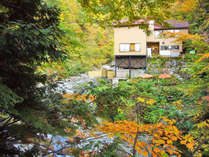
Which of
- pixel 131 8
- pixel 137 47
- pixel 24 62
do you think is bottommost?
pixel 24 62

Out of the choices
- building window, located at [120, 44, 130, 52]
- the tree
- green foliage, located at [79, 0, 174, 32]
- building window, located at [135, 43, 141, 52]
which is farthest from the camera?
building window, located at [120, 44, 130, 52]

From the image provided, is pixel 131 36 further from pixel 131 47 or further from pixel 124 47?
pixel 124 47

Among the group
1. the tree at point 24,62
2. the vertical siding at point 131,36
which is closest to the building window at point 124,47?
the vertical siding at point 131,36

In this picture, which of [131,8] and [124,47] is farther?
[124,47]

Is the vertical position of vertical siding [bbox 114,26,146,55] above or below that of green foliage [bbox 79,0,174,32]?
above

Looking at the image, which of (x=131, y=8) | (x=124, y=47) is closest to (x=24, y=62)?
(x=131, y=8)

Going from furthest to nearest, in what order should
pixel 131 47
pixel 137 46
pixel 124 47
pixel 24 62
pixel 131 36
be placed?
pixel 124 47
pixel 131 47
pixel 137 46
pixel 131 36
pixel 24 62

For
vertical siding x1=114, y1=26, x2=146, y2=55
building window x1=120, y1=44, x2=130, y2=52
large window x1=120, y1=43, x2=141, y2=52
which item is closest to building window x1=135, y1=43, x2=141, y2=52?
large window x1=120, y1=43, x2=141, y2=52

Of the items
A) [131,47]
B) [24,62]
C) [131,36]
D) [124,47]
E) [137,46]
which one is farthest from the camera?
[124,47]

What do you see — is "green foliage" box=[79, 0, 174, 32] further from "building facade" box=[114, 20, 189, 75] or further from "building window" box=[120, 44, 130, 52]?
"building window" box=[120, 44, 130, 52]

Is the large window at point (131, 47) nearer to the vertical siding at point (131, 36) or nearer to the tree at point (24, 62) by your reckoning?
the vertical siding at point (131, 36)

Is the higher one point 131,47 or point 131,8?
point 131,47

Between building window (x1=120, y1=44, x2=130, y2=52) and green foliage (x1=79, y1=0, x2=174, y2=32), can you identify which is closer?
green foliage (x1=79, y1=0, x2=174, y2=32)

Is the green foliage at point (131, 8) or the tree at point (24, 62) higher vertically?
the green foliage at point (131, 8)
